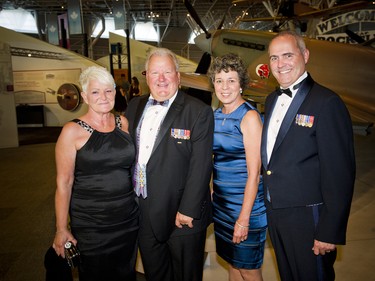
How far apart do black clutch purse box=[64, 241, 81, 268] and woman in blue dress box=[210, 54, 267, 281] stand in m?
0.86

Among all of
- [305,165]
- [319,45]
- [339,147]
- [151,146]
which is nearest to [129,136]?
[151,146]

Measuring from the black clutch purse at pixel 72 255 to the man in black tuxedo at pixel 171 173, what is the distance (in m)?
0.36

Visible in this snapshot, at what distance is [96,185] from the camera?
1668mm

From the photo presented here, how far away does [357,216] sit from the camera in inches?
132

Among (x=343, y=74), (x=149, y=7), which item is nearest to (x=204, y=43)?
(x=343, y=74)

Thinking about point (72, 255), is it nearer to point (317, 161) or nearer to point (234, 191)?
point (234, 191)

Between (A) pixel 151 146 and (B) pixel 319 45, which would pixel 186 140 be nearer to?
(A) pixel 151 146

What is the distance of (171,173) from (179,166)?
0.06 m

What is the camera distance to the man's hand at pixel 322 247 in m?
1.43

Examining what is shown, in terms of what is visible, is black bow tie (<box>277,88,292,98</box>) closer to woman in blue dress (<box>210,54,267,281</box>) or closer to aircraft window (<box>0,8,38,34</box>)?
woman in blue dress (<box>210,54,267,281</box>)

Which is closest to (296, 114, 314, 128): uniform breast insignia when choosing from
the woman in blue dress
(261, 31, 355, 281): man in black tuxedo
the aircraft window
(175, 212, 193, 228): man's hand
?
(261, 31, 355, 281): man in black tuxedo

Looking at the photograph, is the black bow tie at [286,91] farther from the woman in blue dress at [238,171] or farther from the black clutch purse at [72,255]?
the black clutch purse at [72,255]

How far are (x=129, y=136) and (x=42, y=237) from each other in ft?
7.15

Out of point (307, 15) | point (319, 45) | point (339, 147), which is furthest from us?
point (307, 15)
